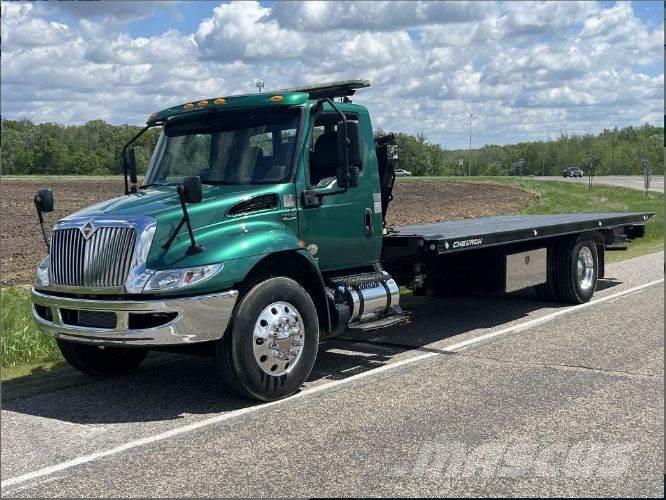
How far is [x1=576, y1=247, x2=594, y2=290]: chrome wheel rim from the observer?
11.7m

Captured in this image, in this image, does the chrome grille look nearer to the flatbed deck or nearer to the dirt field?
the flatbed deck

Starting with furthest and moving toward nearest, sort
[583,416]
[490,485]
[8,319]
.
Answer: [8,319], [583,416], [490,485]

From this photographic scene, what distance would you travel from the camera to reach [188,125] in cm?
799

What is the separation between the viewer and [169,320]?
636cm

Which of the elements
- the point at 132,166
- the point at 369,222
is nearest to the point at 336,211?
the point at 369,222

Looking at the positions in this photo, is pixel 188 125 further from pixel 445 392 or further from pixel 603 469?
pixel 603 469

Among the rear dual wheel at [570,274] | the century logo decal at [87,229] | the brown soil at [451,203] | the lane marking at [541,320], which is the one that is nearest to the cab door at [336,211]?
the lane marking at [541,320]

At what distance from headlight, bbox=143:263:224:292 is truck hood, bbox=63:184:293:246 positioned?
295 millimetres

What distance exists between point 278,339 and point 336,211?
60.6 inches

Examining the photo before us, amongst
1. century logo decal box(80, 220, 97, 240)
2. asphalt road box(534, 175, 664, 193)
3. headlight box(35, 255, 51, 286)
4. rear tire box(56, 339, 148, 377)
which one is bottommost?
rear tire box(56, 339, 148, 377)

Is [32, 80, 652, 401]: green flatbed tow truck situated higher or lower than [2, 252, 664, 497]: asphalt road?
higher

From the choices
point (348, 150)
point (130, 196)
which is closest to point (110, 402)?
point (130, 196)

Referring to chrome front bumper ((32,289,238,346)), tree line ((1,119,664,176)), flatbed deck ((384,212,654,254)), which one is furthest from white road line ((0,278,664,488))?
tree line ((1,119,664,176))

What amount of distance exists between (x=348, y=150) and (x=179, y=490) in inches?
156
